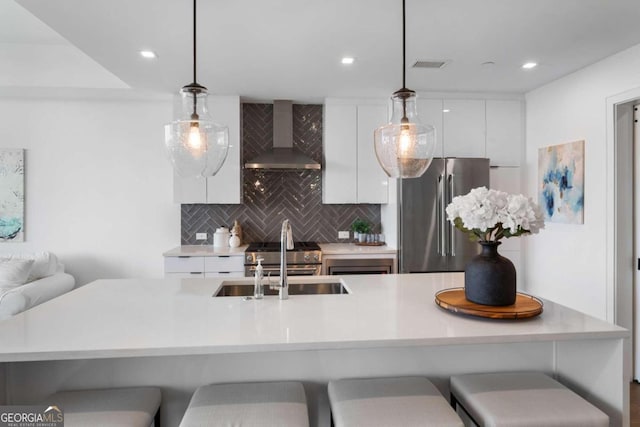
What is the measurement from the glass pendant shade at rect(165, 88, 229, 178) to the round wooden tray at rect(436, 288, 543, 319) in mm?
1321

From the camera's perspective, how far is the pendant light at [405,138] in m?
1.83

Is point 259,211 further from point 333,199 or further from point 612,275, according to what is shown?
point 612,275

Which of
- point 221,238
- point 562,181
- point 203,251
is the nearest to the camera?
point 562,181

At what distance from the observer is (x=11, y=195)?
13.6ft

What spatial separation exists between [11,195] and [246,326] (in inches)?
161

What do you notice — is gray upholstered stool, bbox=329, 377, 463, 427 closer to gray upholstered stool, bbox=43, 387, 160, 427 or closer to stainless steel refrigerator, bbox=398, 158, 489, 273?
gray upholstered stool, bbox=43, 387, 160, 427

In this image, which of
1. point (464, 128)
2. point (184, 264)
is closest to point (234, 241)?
point (184, 264)

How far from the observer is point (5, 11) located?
10.2 feet

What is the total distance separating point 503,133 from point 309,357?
3426 mm

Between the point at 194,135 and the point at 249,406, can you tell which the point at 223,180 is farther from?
the point at 249,406

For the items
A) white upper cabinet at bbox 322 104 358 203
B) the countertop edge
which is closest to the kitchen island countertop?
the countertop edge

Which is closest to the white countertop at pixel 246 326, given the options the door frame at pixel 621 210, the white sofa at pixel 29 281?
the door frame at pixel 621 210

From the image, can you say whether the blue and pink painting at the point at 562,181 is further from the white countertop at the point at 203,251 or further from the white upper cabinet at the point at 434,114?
the white countertop at the point at 203,251

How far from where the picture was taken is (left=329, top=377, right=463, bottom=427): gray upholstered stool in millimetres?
1349
